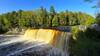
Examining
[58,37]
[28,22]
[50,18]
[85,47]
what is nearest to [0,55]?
[58,37]

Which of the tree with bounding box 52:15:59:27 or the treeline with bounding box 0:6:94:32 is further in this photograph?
the tree with bounding box 52:15:59:27

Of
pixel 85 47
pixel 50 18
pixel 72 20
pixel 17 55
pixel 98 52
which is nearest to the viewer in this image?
pixel 98 52

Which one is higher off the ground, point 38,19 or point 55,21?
point 38,19

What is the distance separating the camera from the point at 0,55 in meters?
16.6

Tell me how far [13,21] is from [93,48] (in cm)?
6990

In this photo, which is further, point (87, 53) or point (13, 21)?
point (13, 21)

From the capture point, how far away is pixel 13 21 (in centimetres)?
7775

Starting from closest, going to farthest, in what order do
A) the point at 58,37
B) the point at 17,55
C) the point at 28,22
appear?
1. the point at 17,55
2. the point at 58,37
3. the point at 28,22

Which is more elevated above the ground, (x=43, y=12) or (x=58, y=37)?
(x=43, y=12)

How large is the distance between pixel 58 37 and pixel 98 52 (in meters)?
11.3

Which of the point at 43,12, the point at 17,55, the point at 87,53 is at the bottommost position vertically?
the point at 17,55

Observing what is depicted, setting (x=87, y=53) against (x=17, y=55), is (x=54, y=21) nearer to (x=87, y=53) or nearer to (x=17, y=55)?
(x=17, y=55)

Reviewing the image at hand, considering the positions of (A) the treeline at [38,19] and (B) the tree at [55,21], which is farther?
(B) the tree at [55,21]

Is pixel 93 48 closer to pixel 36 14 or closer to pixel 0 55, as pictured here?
pixel 0 55
